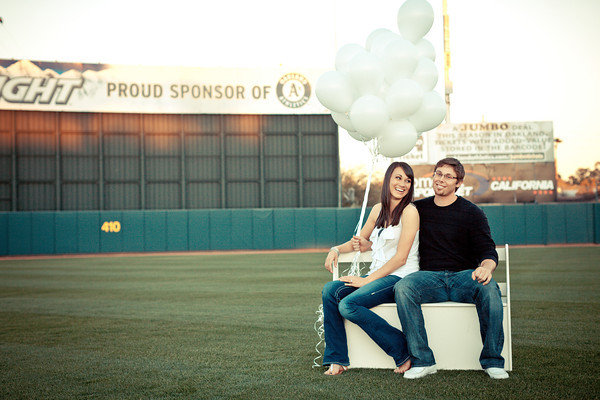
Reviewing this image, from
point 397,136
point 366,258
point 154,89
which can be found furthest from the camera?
point 154,89

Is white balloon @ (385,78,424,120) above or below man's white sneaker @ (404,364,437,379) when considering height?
above

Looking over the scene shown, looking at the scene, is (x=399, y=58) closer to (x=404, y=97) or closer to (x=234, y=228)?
(x=404, y=97)

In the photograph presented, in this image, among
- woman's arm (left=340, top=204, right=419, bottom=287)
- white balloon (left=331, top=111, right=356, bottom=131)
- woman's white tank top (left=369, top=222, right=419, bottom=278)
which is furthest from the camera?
white balloon (left=331, top=111, right=356, bottom=131)

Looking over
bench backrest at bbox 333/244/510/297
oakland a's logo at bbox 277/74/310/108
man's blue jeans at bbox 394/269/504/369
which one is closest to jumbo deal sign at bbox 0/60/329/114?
oakland a's logo at bbox 277/74/310/108

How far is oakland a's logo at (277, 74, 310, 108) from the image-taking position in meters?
27.7

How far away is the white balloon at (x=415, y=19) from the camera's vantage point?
5680 millimetres

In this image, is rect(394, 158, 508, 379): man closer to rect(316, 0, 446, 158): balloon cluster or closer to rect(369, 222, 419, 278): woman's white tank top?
rect(369, 222, 419, 278): woman's white tank top

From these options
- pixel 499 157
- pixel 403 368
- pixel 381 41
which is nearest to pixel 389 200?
pixel 403 368

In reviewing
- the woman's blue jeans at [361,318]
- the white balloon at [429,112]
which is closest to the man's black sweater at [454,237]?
the woman's blue jeans at [361,318]

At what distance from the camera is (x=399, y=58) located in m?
5.48

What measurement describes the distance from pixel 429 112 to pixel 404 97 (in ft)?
1.33

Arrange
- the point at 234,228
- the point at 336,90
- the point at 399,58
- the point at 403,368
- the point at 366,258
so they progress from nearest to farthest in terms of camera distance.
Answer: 1. the point at 403,368
2. the point at 366,258
3. the point at 399,58
4. the point at 336,90
5. the point at 234,228

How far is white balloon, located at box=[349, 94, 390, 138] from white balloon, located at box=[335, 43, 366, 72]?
0.40 m

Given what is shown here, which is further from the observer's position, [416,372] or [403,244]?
[403,244]
